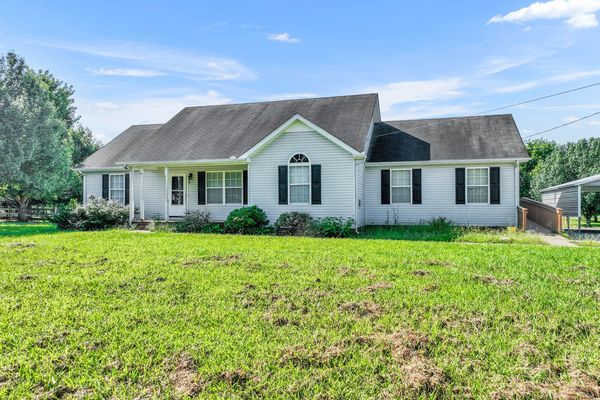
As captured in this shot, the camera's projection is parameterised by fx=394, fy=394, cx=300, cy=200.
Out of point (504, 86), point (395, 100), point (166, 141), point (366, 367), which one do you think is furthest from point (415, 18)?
point (366, 367)

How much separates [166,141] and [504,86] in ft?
54.6

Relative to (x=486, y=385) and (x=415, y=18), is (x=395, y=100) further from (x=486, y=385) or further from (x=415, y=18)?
(x=486, y=385)

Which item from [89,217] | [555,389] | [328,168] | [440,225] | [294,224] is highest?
[328,168]

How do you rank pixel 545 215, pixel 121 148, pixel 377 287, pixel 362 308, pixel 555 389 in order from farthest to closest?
pixel 121 148
pixel 545 215
pixel 377 287
pixel 362 308
pixel 555 389

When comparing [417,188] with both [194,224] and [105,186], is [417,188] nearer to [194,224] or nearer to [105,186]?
[194,224]

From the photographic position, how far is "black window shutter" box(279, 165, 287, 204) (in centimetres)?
1584

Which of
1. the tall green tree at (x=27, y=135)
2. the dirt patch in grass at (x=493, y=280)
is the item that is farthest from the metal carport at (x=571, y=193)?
the tall green tree at (x=27, y=135)

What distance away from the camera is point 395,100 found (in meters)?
23.0

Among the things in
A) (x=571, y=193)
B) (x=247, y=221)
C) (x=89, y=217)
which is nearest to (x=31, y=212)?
(x=89, y=217)

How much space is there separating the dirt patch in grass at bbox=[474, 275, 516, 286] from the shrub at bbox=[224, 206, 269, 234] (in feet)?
32.4

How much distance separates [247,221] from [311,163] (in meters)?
3.38

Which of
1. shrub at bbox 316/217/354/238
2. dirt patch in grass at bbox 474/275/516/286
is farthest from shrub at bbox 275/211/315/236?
dirt patch in grass at bbox 474/275/516/286

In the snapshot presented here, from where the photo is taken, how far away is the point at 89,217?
16.9m

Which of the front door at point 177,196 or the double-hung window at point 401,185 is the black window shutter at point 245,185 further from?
the double-hung window at point 401,185
